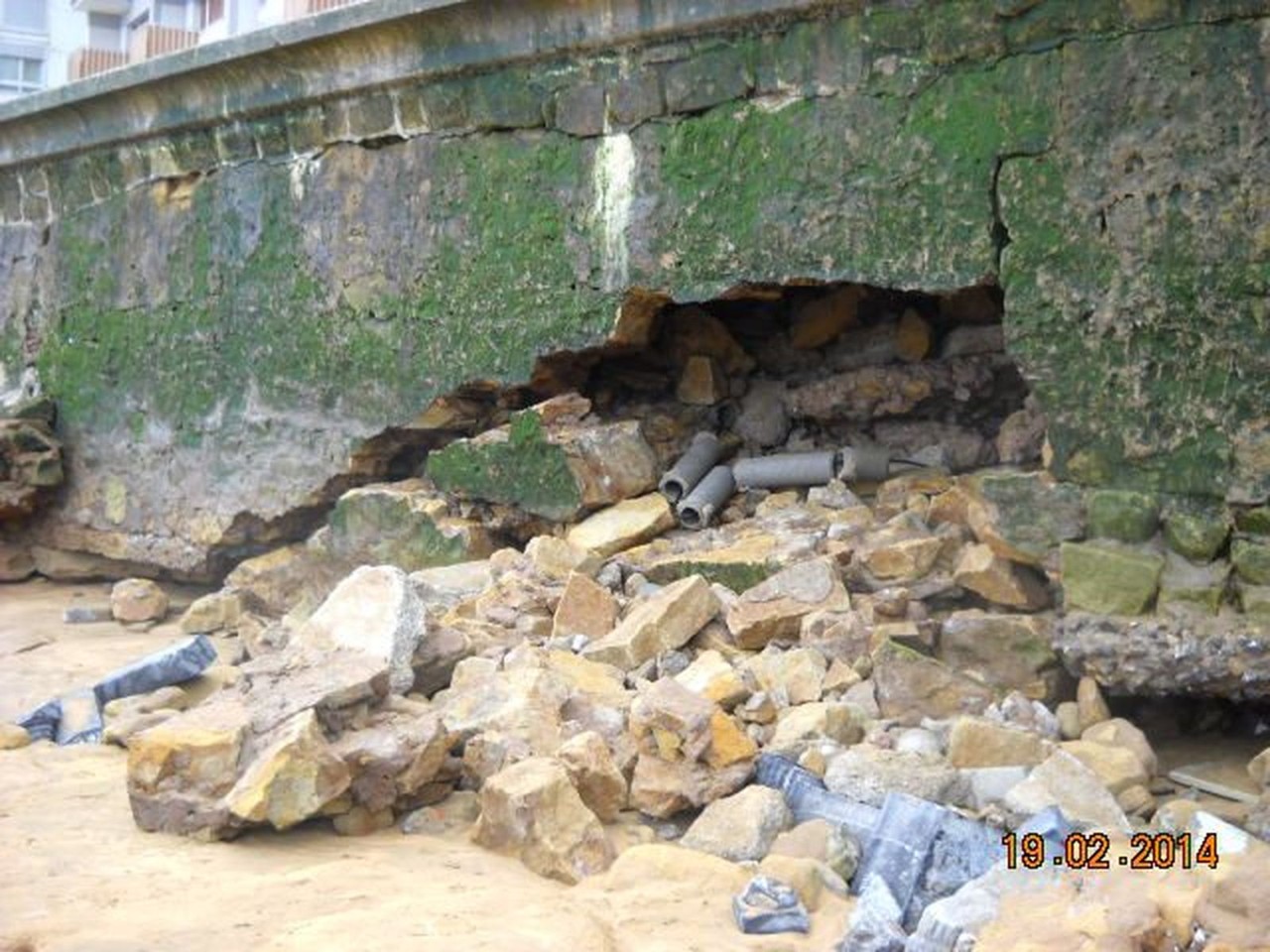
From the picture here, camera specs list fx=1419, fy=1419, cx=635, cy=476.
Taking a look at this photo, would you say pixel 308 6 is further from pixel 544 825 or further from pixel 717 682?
pixel 544 825

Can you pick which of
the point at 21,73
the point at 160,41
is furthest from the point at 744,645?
the point at 21,73

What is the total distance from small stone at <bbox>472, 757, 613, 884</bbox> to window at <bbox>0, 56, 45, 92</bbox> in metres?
21.9

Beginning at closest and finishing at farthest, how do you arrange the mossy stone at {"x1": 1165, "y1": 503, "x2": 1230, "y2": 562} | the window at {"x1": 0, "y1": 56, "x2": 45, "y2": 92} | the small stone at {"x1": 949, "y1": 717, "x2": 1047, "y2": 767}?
the small stone at {"x1": 949, "y1": 717, "x2": 1047, "y2": 767} → the mossy stone at {"x1": 1165, "y1": 503, "x2": 1230, "y2": 562} → the window at {"x1": 0, "y1": 56, "x2": 45, "y2": 92}

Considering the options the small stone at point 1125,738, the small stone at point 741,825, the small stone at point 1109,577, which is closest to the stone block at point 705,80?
the small stone at point 1109,577

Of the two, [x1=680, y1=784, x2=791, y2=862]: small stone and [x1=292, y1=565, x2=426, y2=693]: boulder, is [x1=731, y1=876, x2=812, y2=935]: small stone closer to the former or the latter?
[x1=680, y1=784, x2=791, y2=862]: small stone

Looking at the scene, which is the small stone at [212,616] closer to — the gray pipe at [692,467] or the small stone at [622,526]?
the small stone at [622,526]

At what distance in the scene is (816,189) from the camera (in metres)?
4.12

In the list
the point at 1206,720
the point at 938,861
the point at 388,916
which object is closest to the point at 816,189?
the point at 1206,720

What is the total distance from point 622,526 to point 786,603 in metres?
0.91

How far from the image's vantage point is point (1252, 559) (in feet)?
11.1

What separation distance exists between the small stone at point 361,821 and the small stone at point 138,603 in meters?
3.17

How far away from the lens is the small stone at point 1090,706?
3.50 metres

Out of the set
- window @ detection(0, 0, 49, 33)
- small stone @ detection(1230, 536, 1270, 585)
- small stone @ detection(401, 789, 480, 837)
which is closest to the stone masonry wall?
small stone @ detection(1230, 536, 1270, 585)

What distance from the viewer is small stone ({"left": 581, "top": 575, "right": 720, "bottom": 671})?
3.81 metres
